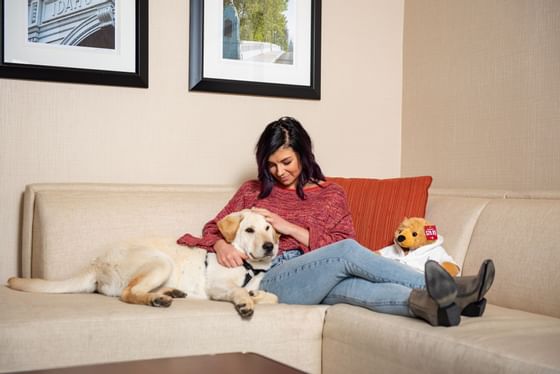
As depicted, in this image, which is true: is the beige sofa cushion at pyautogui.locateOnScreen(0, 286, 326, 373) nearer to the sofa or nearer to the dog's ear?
the sofa

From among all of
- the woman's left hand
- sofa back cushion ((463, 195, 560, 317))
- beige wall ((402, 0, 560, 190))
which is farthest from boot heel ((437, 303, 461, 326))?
beige wall ((402, 0, 560, 190))

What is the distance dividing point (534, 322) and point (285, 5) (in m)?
2.23

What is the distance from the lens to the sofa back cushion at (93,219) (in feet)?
9.54

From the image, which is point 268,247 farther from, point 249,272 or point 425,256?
point 425,256

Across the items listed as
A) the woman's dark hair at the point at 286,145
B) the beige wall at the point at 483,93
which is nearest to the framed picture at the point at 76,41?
the woman's dark hair at the point at 286,145

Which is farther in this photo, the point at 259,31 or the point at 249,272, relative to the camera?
the point at 259,31

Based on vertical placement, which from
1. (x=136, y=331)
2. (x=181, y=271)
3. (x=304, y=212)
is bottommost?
(x=136, y=331)

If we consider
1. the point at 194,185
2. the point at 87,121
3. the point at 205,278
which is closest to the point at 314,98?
the point at 194,185

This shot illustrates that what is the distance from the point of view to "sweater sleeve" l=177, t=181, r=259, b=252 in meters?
2.91

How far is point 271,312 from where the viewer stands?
249 cm

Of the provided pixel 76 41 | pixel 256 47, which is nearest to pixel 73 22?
pixel 76 41

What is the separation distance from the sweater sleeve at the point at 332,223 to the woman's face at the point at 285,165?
0.18 metres

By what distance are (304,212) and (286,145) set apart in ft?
1.03

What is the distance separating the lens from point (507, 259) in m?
2.74
